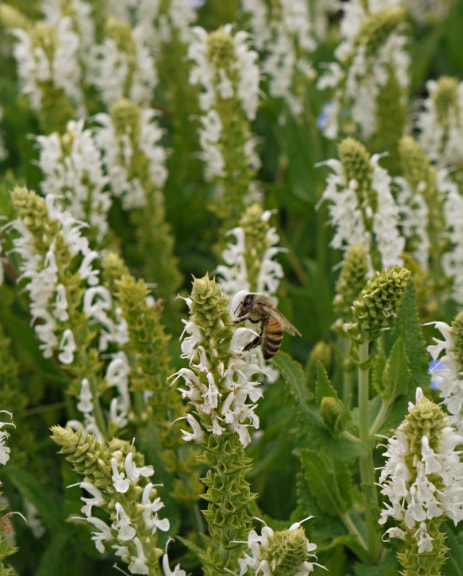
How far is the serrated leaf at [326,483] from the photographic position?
272cm

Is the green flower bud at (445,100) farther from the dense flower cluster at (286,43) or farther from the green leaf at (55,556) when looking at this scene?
the green leaf at (55,556)

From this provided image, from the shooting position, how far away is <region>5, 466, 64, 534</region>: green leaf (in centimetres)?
317

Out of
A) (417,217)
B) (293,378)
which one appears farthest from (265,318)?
(417,217)

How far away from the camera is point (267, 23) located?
5070mm

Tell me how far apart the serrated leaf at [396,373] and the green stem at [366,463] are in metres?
0.07

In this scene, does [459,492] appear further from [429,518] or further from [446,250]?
[446,250]

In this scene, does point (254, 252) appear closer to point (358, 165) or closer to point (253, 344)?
point (358, 165)

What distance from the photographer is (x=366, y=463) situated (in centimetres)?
277

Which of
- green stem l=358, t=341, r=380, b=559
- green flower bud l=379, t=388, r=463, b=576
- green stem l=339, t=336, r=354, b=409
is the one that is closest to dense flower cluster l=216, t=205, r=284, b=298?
green stem l=339, t=336, r=354, b=409

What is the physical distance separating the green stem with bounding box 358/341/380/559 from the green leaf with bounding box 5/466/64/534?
3.76ft

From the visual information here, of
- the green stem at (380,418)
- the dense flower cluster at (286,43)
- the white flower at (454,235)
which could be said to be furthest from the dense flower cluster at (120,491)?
the dense flower cluster at (286,43)

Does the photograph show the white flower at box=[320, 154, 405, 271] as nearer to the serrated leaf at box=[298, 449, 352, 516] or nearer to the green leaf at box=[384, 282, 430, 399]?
the green leaf at box=[384, 282, 430, 399]

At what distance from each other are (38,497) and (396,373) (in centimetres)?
138

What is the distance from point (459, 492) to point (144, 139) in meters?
2.51
